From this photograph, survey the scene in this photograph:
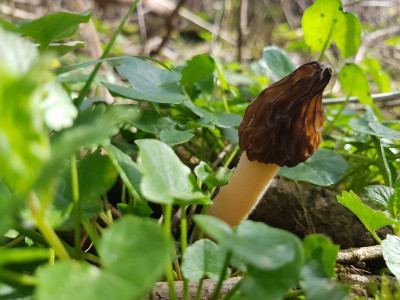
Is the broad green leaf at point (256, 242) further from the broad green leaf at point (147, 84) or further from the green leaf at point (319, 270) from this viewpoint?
the broad green leaf at point (147, 84)

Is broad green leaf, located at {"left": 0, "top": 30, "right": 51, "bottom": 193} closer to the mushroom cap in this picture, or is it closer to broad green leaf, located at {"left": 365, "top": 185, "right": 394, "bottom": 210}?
the mushroom cap

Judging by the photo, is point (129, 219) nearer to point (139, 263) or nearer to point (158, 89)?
point (139, 263)

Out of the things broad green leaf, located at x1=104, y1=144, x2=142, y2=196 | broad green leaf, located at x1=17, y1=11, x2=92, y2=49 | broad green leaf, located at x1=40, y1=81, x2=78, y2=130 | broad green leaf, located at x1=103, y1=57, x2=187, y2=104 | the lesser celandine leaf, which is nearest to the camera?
broad green leaf, located at x1=40, y1=81, x2=78, y2=130

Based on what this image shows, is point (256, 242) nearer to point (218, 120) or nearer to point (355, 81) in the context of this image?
point (218, 120)

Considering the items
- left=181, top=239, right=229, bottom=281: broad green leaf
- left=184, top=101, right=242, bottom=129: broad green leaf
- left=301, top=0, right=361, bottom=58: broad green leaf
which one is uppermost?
left=301, top=0, right=361, bottom=58: broad green leaf

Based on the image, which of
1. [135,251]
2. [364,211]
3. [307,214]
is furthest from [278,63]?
[135,251]

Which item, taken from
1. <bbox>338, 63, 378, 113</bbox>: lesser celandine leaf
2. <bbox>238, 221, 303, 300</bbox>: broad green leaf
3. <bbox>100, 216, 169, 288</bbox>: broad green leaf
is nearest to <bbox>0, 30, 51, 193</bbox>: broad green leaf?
<bbox>100, 216, 169, 288</bbox>: broad green leaf

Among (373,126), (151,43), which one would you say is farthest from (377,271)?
(151,43)
